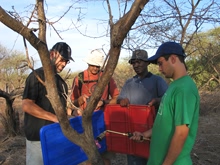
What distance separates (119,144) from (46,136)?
0.97 metres

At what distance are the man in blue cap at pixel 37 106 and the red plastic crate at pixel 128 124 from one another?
0.64 metres

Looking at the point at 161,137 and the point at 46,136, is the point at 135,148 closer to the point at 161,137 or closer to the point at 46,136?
the point at 161,137

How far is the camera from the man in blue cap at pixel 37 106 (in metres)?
2.29

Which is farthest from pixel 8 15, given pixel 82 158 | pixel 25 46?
pixel 82 158

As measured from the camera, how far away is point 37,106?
2299mm

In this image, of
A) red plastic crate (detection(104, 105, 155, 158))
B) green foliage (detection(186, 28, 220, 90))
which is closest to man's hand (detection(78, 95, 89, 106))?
red plastic crate (detection(104, 105, 155, 158))

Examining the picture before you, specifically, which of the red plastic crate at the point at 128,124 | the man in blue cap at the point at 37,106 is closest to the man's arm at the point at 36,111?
the man in blue cap at the point at 37,106

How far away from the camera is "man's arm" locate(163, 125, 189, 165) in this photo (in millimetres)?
1727

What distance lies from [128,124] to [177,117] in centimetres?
98

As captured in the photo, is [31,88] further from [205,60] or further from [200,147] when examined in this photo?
[205,60]

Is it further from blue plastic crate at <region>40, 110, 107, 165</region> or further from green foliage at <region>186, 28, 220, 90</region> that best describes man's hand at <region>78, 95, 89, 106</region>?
green foliage at <region>186, 28, 220, 90</region>

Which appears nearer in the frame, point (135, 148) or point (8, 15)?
point (8, 15)

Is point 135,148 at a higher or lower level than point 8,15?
lower

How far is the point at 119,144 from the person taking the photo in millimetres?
2758
